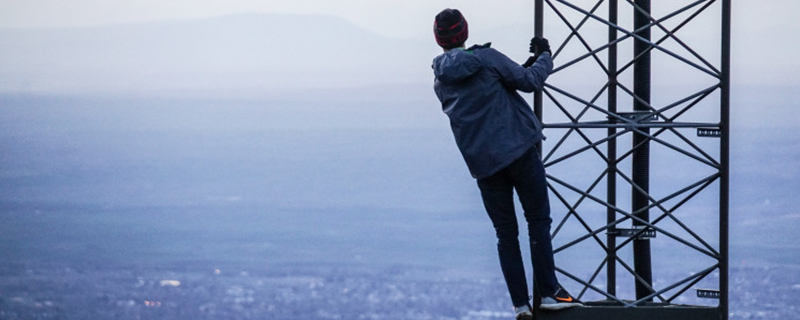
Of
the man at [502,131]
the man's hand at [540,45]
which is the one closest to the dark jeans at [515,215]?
the man at [502,131]

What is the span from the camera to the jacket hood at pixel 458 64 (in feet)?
16.1

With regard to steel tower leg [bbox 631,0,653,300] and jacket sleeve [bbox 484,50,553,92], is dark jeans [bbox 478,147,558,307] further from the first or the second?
steel tower leg [bbox 631,0,653,300]

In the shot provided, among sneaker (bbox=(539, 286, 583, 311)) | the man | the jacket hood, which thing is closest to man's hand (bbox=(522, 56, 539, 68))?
the man

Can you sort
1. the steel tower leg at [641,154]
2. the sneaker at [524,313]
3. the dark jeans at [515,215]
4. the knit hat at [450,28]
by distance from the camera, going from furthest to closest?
the steel tower leg at [641,154] → the sneaker at [524,313] → the dark jeans at [515,215] → the knit hat at [450,28]

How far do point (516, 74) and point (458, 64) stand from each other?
11.5 inches

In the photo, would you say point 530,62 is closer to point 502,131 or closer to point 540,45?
point 540,45

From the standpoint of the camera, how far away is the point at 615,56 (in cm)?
668

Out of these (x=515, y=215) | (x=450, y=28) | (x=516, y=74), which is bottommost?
(x=515, y=215)

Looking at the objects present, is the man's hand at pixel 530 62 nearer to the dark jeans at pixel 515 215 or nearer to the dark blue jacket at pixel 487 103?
the dark blue jacket at pixel 487 103

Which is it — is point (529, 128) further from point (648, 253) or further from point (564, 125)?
point (648, 253)

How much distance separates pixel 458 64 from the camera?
4918mm

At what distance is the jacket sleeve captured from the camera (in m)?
4.98

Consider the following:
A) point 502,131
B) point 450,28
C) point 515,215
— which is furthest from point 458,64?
point 515,215

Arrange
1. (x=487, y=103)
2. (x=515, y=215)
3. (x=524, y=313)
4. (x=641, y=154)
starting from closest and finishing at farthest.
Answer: (x=487, y=103) → (x=515, y=215) → (x=524, y=313) → (x=641, y=154)
